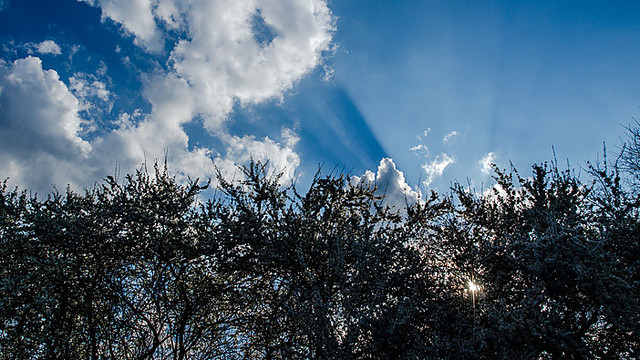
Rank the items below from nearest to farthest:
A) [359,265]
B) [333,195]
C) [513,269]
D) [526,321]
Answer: [526,321]
[359,265]
[513,269]
[333,195]

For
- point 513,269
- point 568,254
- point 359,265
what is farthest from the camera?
point 513,269

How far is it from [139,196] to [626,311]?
1428cm

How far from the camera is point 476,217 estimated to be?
39.2 feet

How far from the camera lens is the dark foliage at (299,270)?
6.54m

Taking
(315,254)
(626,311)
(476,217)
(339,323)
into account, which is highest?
(476,217)

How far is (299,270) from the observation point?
9.13 metres

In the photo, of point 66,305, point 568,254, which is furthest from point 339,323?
Answer: point 66,305

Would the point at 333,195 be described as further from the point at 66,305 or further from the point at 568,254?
the point at 66,305

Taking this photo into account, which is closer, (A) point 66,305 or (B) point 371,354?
(B) point 371,354

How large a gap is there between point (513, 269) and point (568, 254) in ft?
7.30

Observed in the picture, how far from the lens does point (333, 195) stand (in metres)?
11.6

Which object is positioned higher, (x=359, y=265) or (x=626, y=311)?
(x=359, y=265)

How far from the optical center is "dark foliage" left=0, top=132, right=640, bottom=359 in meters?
6.54

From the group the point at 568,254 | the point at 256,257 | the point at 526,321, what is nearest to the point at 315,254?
the point at 256,257
